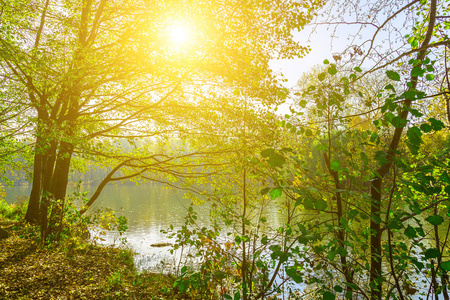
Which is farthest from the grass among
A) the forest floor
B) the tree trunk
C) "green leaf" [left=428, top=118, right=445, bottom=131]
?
"green leaf" [left=428, top=118, right=445, bottom=131]

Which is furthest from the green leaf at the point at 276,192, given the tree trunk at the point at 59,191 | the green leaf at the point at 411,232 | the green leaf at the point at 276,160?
the tree trunk at the point at 59,191

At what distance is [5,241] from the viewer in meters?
9.26

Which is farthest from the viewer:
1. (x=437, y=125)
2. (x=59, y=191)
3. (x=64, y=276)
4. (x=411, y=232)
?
(x=59, y=191)

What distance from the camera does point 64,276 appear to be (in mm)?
6973

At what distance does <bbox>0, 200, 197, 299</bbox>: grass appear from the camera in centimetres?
609

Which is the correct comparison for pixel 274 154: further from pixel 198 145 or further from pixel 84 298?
pixel 198 145

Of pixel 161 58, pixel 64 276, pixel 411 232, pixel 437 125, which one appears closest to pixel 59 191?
pixel 64 276

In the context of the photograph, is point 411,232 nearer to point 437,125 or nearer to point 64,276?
point 437,125

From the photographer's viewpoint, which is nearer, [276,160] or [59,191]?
[276,160]

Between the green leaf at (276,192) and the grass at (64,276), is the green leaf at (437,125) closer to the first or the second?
the green leaf at (276,192)

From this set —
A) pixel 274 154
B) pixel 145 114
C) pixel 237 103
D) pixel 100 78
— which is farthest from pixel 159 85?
pixel 274 154

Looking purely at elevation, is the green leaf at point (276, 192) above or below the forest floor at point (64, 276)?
above

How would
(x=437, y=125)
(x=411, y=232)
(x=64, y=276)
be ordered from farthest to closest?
(x=64, y=276)
(x=411, y=232)
(x=437, y=125)

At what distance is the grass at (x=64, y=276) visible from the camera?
6086 millimetres
